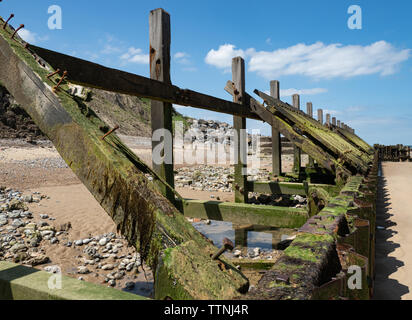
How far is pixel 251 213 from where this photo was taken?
3723 mm

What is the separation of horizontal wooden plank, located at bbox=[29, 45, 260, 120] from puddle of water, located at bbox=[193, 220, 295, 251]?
Result: 9.76 ft

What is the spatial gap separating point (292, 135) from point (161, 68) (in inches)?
139

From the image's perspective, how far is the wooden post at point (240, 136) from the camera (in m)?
6.46

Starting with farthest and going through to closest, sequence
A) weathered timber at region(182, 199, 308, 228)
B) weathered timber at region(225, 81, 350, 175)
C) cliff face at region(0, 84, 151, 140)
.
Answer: cliff face at region(0, 84, 151, 140), weathered timber at region(225, 81, 350, 175), weathered timber at region(182, 199, 308, 228)

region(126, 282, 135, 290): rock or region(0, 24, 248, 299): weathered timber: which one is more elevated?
region(0, 24, 248, 299): weathered timber

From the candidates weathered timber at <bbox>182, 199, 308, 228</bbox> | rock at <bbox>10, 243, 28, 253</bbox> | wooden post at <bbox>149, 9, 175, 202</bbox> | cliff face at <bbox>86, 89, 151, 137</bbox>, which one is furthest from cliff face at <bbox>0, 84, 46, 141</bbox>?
weathered timber at <bbox>182, 199, 308, 228</bbox>

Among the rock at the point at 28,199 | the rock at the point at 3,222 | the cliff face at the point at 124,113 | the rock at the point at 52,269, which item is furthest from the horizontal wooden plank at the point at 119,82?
the cliff face at the point at 124,113

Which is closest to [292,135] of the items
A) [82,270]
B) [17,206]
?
[82,270]

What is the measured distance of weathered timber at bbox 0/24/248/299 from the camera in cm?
121

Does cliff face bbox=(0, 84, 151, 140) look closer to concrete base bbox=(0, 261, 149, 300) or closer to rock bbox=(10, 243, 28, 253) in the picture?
rock bbox=(10, 243, 28, 253)

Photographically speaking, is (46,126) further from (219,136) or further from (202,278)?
(219,136)

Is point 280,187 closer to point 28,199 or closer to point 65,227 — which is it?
point 65,227

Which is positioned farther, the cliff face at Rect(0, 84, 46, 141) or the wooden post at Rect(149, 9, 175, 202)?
the cliff face at Rect(0, 84, 46, 141)

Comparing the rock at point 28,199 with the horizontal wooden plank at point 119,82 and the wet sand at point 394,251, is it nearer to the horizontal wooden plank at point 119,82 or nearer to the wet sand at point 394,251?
the horizontal wooden plank at point 119,82
